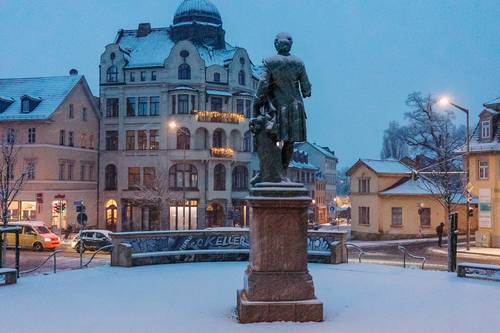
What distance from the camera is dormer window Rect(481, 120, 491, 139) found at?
35.2 m

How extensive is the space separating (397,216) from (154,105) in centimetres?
2300

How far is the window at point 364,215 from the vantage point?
4409cm

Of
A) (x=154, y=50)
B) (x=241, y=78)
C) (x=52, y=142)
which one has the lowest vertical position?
(x=52, y=142)

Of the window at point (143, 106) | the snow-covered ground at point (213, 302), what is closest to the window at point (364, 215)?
the window at point (143, 106)

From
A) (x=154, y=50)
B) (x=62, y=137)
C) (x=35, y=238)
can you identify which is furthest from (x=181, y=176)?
(x=35, y=238)

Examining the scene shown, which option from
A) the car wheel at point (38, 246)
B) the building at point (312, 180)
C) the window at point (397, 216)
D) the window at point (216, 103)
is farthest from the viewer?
the building at point (312, 180)

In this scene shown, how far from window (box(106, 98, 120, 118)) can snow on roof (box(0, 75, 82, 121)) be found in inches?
139

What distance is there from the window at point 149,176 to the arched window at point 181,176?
4.94 feet

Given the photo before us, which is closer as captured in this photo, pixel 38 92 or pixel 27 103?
pixel 27 103

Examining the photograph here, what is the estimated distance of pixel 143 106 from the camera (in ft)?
163

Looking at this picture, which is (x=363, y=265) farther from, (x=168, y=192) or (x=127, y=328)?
(x=168, y=192)

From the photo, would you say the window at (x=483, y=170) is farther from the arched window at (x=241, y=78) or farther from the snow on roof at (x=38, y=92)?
the snow on roof at (x=38, y=92)

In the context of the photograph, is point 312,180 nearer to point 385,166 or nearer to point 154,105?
point 385,166

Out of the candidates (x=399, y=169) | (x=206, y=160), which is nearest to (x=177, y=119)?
(x=206, y=160)
